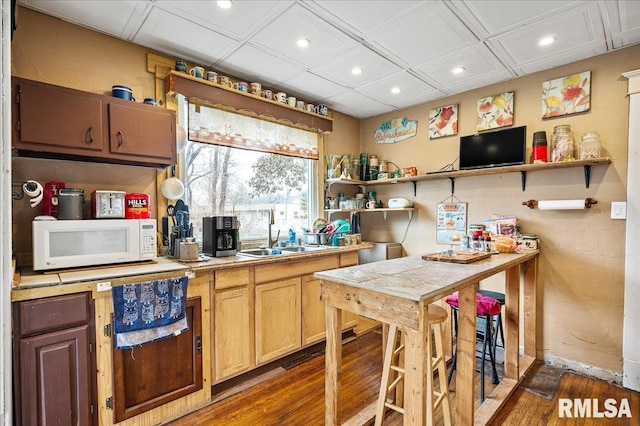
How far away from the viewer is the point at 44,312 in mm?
1504

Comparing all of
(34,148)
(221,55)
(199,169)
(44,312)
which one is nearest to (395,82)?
(221,55)

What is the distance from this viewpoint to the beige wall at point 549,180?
2.01 metres

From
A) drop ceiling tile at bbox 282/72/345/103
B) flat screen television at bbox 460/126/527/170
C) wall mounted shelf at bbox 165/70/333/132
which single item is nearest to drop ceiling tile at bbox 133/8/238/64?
wall mounted shelf at bbox 165/70/333/132

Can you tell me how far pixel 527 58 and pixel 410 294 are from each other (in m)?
2.41

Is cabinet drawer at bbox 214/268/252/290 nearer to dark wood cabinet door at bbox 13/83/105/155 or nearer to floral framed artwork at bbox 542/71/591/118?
dark wood cabinet door at bbox 13/83/105/155

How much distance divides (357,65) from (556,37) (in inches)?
56.5

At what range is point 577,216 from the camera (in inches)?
101

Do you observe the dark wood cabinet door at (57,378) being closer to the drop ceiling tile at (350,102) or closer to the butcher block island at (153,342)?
the butcher block island at (153,342)

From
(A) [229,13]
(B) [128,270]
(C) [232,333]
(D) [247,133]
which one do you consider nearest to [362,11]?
(A) [229,13]

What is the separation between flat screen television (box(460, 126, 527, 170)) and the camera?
2756mm

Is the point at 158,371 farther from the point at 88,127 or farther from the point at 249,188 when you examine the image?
the point at 249,188

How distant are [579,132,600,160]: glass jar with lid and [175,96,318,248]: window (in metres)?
2.47

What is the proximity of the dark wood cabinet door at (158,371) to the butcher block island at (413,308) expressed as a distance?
0.95 m

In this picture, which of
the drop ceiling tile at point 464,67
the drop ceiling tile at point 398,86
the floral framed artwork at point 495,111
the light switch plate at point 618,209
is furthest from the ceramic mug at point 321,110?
the light switch plate at point 618,209
